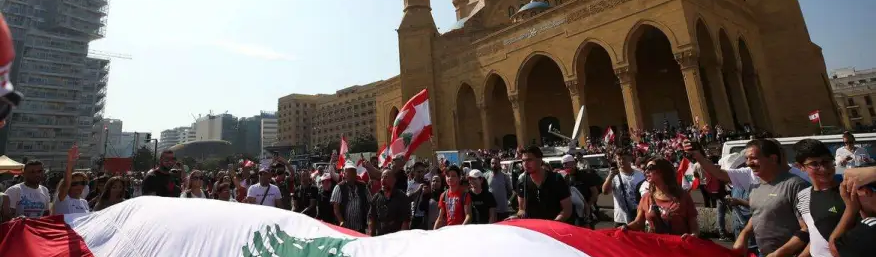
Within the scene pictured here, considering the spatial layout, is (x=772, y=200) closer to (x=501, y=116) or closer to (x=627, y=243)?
(x=627, y=243)

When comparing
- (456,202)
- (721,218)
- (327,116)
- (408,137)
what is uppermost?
(327,116)

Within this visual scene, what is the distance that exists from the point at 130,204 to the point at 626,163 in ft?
18.6

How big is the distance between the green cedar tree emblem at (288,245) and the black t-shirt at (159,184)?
11.9ft

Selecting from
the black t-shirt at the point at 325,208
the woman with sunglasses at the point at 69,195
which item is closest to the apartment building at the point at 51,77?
the woman with sunglasses at the point at 69,195

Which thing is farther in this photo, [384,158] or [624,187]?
[384,158]

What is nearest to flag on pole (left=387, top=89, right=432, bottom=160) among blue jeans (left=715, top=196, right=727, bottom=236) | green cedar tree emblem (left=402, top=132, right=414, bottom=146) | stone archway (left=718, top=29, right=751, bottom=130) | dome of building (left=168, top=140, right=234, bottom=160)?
green cedar tree emblem (left=402, top=132, right=414, bottom=146)

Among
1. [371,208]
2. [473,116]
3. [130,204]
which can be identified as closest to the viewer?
[130,204]

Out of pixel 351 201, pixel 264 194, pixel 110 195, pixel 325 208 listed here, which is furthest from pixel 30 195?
pixel 351 201

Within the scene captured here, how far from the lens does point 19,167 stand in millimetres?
13586

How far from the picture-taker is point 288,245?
287 centimetres

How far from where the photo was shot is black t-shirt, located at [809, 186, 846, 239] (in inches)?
86.3

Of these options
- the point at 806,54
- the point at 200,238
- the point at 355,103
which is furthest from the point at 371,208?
the point at 355,103

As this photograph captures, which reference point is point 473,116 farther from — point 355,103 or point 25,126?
point 25,126

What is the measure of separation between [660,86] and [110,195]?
2821cm
